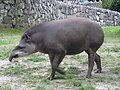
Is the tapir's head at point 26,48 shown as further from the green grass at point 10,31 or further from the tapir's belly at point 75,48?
the green grass at point 10,31

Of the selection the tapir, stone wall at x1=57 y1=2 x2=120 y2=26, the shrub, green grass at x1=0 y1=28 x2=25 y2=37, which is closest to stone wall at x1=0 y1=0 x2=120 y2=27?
stone wall at x1=57 y1=2 x2=120 y2=26

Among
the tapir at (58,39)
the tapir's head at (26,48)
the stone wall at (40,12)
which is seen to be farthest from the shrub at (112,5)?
the tapir's head at (26,48)

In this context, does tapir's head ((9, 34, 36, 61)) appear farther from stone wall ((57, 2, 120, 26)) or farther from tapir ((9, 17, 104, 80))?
stone wall ((57, 2, 120, 26))

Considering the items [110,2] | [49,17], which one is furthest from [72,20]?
[110,2]

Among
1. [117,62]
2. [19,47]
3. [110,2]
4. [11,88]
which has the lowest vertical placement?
[110,2]

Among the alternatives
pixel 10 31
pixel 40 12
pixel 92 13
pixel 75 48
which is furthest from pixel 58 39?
pixel 92 13

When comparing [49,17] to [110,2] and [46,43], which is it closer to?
[110,2]

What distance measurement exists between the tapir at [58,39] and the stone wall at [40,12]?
38.0 ft

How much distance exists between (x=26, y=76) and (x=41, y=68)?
0.95m

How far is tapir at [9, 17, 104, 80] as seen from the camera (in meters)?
6.89

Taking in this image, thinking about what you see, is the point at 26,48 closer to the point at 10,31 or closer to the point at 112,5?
the point at 10,31

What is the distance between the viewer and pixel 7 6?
744 inches

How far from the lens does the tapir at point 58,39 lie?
6891 mm

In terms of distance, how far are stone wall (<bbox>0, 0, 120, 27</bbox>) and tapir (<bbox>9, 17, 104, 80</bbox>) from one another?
38.0 feet
